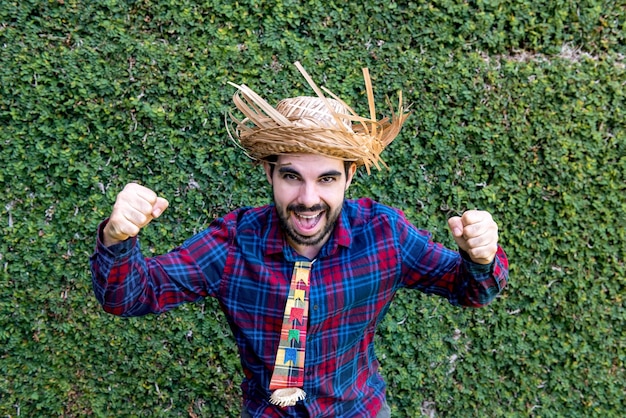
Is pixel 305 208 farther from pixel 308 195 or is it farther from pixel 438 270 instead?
pixel 438 270

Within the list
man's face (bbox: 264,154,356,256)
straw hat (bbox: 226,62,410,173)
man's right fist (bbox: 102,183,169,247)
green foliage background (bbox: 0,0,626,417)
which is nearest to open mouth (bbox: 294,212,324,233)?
man's face (bbox: 264,154,356,256)

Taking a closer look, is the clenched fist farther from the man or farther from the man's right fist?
the man's right fist

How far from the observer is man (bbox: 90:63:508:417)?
6.48ft

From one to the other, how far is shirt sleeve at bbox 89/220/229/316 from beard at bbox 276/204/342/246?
0.94 ft

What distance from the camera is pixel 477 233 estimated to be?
182cm

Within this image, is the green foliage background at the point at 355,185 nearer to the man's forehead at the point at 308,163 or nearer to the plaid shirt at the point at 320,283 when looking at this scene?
the plaid shirt at the point at 320,283

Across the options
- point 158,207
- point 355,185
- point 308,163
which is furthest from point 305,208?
point 355,185

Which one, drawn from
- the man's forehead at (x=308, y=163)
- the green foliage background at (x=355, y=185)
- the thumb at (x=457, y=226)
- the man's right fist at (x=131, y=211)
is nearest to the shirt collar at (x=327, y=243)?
the man's forehead at (x=308, y=163)

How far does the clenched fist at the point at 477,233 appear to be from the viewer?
71.6 inches

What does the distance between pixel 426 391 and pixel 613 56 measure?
2574mm

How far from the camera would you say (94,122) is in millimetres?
3148

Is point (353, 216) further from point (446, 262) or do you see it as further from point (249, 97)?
point (249, 97)

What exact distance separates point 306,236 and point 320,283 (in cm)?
Result: 22

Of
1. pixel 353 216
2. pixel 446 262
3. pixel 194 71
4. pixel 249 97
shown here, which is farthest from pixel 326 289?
pixel 194 71
